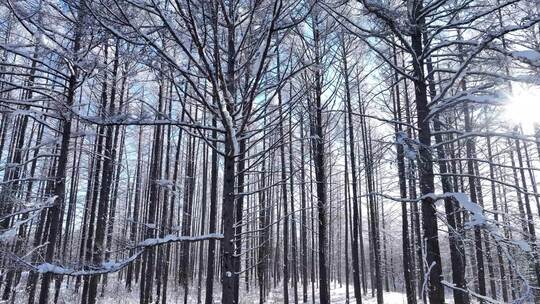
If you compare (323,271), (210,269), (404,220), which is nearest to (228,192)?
(323,271)

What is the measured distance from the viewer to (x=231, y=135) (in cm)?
336

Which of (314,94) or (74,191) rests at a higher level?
(314,94)

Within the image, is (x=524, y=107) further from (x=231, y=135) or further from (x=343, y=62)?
(x=343, y=62)

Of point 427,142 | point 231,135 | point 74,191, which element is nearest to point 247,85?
point 231,135

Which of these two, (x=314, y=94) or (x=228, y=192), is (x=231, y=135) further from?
(x=314, y=94)

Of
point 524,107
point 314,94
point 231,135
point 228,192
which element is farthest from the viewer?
point 314,94

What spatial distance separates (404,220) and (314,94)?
21.6ft

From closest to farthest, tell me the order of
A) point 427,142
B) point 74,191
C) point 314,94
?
1. point 427,142
2. point 314,94
3. point 74,191

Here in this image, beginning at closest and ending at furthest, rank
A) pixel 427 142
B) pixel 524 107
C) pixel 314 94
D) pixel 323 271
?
1. pixel 524 107
2. pixel 427 142
3. pixel 323 271
4. pixel 314 94

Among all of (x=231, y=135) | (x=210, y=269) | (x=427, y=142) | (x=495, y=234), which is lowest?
(x=210, y=269)

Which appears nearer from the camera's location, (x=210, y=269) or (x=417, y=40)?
(x=417, y=40)

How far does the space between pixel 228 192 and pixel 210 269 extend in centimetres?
967

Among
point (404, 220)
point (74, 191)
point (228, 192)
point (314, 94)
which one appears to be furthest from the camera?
point (74, 191)

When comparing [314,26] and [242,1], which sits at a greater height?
[314,26]
